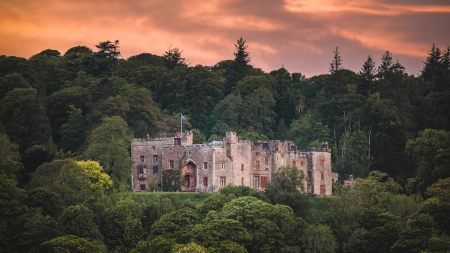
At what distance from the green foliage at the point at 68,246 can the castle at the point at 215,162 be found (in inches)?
677

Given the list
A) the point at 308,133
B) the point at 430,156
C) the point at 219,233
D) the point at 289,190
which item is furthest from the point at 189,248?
the point at 308,133

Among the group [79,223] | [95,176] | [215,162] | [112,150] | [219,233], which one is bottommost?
[219,233]

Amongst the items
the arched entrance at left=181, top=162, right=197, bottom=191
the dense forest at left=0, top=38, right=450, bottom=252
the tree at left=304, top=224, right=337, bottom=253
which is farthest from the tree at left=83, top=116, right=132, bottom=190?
the tree at left=304, top=224, right=337, bottom=253

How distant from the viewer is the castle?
239ft

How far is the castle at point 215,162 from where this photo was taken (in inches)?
2869

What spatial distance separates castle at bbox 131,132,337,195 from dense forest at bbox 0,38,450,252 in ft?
10.7

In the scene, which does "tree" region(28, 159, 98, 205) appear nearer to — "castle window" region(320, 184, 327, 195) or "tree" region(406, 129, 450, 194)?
"castle window" region(320, 184, 327, 195)

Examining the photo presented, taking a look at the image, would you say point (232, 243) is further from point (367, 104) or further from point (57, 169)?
point (367, 104)

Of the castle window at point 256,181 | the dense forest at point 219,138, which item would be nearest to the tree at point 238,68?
the dense forest at point 219,138

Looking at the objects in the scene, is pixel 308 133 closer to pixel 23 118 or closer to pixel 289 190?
pixel 289 190

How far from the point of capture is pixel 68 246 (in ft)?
188

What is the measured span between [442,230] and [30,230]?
33.4 meters

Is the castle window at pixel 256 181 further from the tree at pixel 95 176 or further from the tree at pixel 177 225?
the tree at pixel 95 176

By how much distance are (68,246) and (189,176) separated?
18.9 meters
